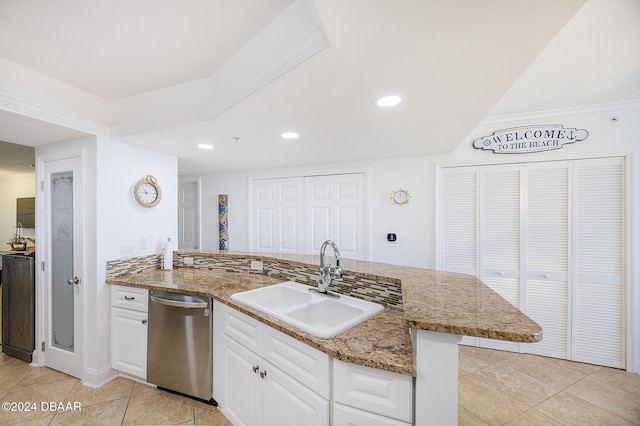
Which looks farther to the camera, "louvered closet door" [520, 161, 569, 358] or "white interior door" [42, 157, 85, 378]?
"louvered closet door" [520, 161, 569, 358]

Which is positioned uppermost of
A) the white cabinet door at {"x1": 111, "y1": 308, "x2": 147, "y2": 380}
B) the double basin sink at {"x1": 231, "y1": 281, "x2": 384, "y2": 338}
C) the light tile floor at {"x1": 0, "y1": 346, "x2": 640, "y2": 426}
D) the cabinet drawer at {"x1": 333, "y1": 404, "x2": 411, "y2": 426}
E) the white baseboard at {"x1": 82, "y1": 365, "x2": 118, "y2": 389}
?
the double basin sink at {"x1": 231, "y1": 281, "x2": 384, "y2": 338}

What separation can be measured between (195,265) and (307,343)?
2.01 meters

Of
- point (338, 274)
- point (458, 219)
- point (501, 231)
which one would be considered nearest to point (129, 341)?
point (338, 274)

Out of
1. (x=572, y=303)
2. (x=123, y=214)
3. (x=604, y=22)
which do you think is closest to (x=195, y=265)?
(x=123, y=214)

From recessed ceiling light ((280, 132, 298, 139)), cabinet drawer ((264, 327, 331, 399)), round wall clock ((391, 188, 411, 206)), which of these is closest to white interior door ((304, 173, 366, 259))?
round wall clock ((391, 188, 411, 206))

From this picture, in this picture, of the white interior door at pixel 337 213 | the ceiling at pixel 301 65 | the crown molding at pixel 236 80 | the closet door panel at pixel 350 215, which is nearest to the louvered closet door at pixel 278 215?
the white interior door at pixel 337 213

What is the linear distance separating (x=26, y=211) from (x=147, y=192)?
15.3 ft

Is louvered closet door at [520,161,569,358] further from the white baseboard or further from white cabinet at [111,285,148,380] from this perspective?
the white baseboard

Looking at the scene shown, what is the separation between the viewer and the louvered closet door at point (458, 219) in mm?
2807

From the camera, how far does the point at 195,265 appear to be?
2693mm

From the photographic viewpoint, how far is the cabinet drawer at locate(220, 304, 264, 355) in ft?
4.82

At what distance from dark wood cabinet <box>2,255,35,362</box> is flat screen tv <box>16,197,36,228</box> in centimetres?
332

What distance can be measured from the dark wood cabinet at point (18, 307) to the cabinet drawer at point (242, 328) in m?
2.24

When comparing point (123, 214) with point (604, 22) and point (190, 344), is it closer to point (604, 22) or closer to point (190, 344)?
point (190, 344)
